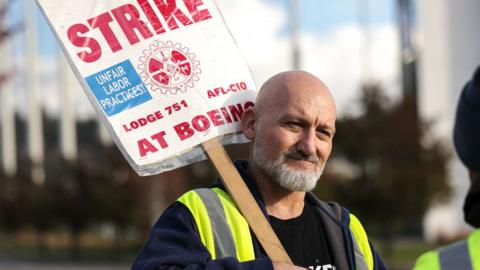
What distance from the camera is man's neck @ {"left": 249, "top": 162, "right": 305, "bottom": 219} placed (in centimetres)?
304

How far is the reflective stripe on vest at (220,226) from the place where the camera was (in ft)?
9.37

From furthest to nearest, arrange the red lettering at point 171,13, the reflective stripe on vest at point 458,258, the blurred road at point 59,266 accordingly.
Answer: the blurred road at point 59,266
the red lettering at point 171,13
the reflective stripe on vest at point 458,258

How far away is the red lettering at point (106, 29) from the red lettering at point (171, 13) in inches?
6.5

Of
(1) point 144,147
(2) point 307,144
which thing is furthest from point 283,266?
(1) point 144,147

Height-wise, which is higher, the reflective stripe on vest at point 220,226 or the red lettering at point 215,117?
the red lettering at point 215,117

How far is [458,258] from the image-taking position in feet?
6.07

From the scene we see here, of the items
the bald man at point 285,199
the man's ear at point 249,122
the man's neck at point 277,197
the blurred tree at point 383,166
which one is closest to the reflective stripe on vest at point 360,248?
the bald man at point 285,199

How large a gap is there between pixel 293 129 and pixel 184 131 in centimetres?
37

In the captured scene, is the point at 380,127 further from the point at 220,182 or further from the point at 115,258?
the point at 220,182

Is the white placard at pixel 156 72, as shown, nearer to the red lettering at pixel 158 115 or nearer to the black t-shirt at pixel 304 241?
the red lettering at pixel 158 115

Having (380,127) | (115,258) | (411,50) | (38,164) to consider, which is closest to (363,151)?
(380,127)

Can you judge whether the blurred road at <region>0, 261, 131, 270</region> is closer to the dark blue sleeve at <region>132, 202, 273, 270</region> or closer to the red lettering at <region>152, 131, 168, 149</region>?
the red lettering at <region>152, 131, 168, 149</region>

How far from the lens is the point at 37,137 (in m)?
47.9

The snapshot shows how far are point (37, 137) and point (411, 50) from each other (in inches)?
696
